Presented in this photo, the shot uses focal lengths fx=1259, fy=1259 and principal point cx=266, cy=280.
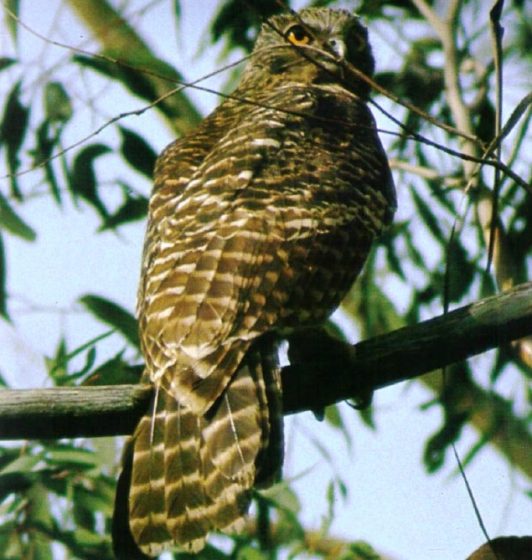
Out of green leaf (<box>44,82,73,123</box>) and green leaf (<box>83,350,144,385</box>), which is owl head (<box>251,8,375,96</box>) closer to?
green leaf (<box>44,82,73,123</box>)

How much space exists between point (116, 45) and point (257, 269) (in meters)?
2.92

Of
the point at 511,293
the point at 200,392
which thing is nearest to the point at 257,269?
the point at 200,392

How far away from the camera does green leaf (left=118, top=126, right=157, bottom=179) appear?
477cm

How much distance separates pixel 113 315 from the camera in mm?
4355

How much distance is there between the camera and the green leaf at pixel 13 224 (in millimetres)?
4500

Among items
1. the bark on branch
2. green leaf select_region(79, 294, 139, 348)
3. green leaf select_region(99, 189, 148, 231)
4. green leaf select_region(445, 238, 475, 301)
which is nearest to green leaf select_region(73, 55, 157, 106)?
green leaf select_region(99, 189, 148, 231)

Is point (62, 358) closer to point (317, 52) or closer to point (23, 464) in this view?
point (23, 464)

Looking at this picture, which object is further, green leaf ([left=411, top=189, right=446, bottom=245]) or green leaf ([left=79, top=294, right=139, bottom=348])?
green leaf ([left=411, top=189, right=446, bottom=245])

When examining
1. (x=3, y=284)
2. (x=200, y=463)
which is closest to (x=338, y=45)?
(x=3, y=284)

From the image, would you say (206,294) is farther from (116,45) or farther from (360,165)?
(116,45)

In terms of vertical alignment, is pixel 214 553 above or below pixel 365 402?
below

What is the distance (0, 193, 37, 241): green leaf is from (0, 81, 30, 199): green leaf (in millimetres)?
257

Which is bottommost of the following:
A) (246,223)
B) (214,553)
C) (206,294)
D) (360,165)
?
(214,553)

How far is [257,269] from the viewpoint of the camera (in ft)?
9.60
